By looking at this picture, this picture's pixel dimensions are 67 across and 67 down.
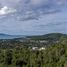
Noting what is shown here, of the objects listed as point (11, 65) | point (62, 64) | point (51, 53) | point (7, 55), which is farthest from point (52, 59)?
point (7, 55)

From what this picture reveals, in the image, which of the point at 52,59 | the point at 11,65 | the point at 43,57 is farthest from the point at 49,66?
the point at 11,65

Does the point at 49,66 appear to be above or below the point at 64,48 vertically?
below

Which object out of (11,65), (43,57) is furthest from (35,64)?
(11,65)

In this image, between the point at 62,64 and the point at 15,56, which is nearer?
the point at 62,64

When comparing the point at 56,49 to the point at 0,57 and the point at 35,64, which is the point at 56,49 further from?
the point at 0,57

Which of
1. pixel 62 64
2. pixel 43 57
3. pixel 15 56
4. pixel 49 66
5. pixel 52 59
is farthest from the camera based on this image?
pixel 15 56

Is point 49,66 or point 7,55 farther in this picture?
point 7,55

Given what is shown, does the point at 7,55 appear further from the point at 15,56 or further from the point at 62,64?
the point at 62,64

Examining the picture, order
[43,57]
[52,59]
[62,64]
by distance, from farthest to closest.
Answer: [43,57] → [52,59] → [62,64]
